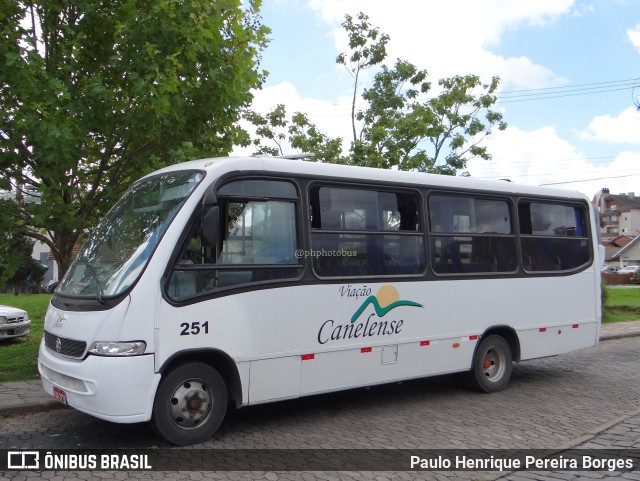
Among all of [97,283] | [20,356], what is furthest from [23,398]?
[20,356]

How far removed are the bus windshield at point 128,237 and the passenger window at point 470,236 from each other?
347 centimetres

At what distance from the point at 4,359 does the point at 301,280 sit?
20.4ft

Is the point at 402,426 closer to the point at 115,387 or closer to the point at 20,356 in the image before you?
the point at 115,387

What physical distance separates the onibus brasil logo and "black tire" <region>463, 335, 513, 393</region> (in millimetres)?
1567

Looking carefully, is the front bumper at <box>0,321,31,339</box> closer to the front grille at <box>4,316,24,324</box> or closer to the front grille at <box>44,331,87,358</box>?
the front grille at <box>4,316,24,324</box>

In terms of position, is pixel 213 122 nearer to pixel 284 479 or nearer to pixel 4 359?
pixel 4 359

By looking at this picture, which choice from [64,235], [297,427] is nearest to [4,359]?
[64,235]

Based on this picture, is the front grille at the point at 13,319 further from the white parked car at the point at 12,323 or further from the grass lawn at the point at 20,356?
the grass lawn at the point at 20,356

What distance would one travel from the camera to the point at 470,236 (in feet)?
28.6

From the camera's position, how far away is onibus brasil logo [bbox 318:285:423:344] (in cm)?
702

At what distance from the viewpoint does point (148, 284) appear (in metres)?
5.76

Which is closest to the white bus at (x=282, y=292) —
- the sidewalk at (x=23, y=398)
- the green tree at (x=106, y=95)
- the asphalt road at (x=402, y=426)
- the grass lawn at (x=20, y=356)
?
the asphalt road at (x=402, y=426)

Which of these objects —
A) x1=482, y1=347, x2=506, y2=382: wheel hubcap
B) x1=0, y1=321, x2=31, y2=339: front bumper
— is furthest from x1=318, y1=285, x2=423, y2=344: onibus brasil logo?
x1=0, y1=321, x2=31, y2=339: front bumper

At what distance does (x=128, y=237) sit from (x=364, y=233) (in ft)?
8.99
